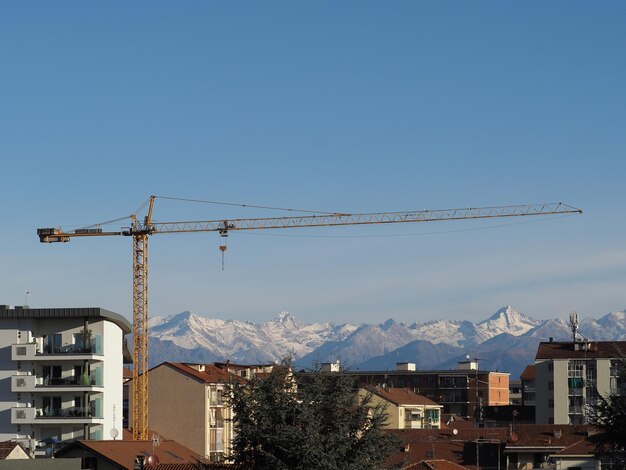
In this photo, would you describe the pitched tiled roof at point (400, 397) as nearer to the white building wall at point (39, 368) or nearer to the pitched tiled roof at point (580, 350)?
the pitched tiled roof at point (580, 350)

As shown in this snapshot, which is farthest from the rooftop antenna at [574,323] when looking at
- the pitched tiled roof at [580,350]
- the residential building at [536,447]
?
the residential building at [536,447]

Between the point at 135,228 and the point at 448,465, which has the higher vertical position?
the point at 135,228

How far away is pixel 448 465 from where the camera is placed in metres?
88.8

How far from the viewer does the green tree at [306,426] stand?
5550 cm

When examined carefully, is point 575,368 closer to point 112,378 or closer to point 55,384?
point 112,378

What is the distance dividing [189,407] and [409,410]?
138ft

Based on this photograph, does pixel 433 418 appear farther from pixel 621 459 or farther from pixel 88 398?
pixel 621 459

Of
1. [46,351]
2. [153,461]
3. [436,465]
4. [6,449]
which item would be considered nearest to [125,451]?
[153,461]

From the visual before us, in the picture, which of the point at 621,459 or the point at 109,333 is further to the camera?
the point at 109,333

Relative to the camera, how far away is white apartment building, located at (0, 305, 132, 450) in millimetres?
86125

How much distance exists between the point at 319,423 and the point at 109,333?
35485 mm

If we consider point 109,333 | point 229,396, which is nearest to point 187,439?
point 109,333

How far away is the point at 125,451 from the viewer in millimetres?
71562

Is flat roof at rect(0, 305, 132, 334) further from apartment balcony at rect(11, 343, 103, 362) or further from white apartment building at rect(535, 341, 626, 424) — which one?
white apartment building at rect(535, 341, 626, 424)
